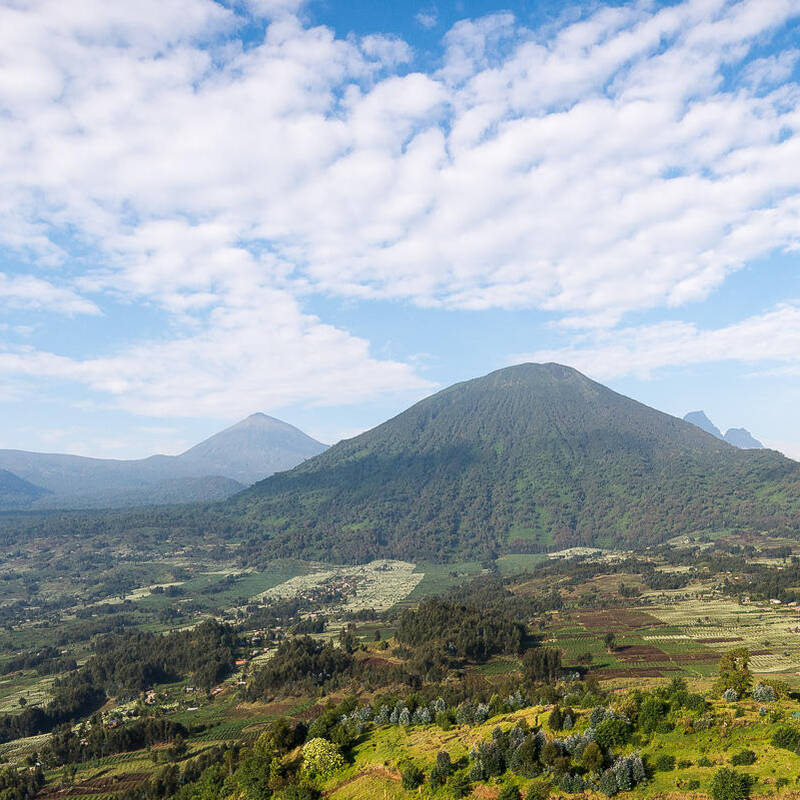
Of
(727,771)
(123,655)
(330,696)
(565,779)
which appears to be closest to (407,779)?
(565,779)

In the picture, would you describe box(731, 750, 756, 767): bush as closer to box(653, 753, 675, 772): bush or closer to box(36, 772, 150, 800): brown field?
box(653, 753, 675, 772): bush

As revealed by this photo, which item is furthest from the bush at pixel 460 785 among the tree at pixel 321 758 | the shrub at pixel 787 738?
the shrub at pixel 787 738

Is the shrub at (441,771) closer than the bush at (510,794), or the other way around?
the bush at (510,794)

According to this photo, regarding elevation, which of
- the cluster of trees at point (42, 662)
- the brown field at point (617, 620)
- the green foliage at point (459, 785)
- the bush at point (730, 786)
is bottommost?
the cluster of trees at point (42, 662)

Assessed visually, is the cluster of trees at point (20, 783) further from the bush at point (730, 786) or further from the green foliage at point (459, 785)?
the bush at point (730, 786)

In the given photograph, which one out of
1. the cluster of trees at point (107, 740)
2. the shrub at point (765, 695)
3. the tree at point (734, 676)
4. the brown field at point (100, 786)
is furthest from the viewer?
the cluster of trees at point (107, 740)

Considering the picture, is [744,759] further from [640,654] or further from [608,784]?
[640,654]

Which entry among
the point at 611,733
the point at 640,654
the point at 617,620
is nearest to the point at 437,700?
the point at 611,733
